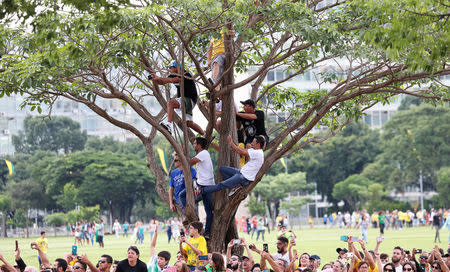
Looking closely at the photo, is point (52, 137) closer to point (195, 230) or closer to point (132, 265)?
point (195, 230)

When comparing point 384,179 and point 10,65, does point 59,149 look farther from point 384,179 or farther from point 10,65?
point 10,65

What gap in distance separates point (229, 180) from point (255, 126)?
52.1 inches

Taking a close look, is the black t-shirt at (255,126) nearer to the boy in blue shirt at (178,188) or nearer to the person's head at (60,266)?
the boy in blue shirt at (178,188)

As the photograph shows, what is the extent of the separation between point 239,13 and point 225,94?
2.23 metres

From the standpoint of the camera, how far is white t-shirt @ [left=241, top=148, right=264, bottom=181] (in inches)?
495

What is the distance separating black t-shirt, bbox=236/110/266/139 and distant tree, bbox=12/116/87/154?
2434 inches

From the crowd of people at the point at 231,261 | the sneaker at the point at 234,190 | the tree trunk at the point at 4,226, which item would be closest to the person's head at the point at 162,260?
the crowd of people at the point at 231,261

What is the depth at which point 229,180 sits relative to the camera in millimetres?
12758

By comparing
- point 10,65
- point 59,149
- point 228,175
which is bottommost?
→ point 228,175

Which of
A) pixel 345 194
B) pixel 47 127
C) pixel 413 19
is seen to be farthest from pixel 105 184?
pixel 413 19

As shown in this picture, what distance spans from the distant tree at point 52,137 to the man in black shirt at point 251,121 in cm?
6184

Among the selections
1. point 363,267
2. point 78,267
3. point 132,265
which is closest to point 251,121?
point 363,267

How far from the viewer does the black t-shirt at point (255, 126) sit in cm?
1341

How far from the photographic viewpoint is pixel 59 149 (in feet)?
250
